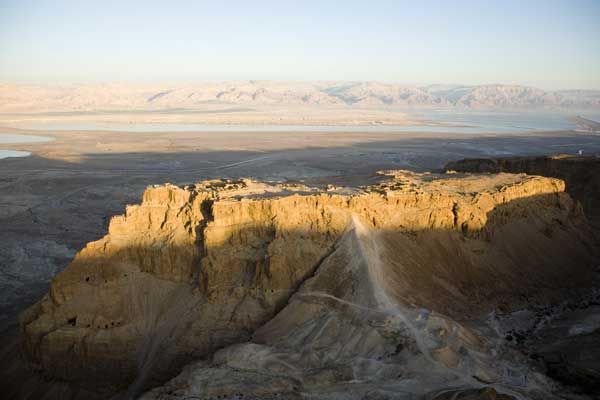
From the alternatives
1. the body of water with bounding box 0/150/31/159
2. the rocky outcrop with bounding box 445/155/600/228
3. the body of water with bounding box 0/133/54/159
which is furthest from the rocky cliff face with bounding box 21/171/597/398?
the body of water with bounding box 0/133/54/159

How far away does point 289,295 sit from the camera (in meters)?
22.7

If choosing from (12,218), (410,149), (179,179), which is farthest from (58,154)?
(410,149)

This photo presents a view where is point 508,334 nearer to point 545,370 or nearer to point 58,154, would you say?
point 545,370

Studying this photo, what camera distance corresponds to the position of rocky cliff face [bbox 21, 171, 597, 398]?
1797 cm

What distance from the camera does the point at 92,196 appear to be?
58.2m


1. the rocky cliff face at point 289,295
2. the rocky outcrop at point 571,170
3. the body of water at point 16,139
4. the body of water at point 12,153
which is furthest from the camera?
the body of water at point 16,139

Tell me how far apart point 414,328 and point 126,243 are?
12847 millimetres

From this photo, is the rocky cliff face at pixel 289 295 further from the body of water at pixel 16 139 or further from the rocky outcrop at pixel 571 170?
the body of water at pixel 16 139

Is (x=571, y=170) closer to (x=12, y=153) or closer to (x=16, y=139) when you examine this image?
(x=12, y=153)

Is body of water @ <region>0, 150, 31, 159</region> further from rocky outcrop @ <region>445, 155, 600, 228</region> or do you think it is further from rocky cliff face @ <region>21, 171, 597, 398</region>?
rocky cliff face @ <region>21, 171, 597, 398</region>

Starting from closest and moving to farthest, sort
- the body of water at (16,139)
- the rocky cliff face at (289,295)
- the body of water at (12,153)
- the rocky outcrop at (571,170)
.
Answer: the rocky cliff face at (289,295) < the rocky outcrop at (571,170) < the body of water at (12,153) < the body of water at (16,139)

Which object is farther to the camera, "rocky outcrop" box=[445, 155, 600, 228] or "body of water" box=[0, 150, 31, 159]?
"body of water" box=[0, 150, 31, 159]

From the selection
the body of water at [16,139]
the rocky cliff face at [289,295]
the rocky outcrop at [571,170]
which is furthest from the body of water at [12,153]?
the rocky cliff face at [289,295]

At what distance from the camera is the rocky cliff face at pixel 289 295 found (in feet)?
59.0
